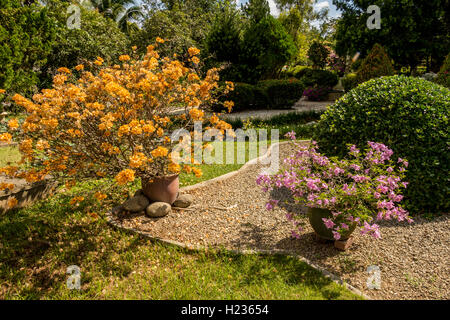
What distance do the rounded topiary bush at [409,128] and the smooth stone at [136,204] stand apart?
258 centimetres

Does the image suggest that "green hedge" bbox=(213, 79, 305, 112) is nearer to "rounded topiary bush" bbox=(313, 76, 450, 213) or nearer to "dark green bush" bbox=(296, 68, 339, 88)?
"dark green bush" bbox=(296, 68, 339, 88)

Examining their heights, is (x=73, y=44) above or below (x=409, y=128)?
above

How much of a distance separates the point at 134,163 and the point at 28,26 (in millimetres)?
9101

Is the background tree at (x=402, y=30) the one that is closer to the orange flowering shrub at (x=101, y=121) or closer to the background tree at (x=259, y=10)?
the background tree at (x=259, y=10)

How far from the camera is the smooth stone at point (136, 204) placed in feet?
12.6

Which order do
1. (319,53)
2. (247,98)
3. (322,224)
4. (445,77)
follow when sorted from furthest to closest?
(319,53) → (247,98) → (445,77) → (322,224)

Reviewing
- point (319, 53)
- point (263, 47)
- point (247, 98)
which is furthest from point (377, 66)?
point (319, 53)

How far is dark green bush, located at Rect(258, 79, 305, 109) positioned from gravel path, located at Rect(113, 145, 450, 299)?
8.26 meters

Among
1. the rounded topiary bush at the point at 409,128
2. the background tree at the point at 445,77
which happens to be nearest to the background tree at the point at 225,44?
the background tree at the point at 445,77

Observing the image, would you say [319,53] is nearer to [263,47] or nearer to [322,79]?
[322,79]

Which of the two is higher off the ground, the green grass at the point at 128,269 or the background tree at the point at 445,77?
the background tree at the point at 445,77

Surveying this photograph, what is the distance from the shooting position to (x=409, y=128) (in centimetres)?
356

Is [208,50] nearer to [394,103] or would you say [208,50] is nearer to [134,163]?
[394,103]

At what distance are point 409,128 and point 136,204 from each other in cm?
358
